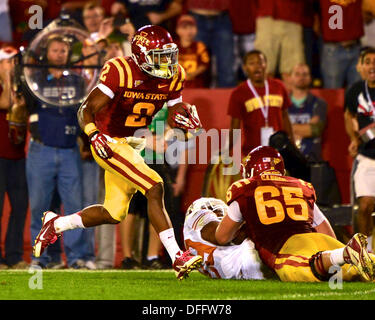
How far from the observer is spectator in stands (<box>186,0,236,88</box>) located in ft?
34.0

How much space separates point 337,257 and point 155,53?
→ 2.06 meters

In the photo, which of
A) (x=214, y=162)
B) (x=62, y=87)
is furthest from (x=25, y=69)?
(x=214, y=162)

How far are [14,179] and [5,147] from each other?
325 mm

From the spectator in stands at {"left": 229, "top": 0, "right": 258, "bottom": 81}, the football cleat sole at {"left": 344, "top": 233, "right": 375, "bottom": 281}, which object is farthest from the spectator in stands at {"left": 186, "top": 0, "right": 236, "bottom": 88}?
the football cleat sole at {"left": 344, "top": 233, "right": 375, "bottom": 281}

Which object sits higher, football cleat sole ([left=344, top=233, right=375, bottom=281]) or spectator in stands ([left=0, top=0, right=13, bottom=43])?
spectator in stands ([left=0, top=0, right=13, bottom=43])

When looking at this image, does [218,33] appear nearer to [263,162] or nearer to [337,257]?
[263,162]

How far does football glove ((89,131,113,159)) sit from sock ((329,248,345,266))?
5.64 feet

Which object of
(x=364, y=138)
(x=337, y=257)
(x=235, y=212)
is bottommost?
(x=337, y=257)

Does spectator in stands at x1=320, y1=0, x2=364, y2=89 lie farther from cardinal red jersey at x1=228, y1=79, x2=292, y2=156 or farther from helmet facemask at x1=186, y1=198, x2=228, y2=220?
helmet facemask at x1=186, y1=198, x2=228, y2=220

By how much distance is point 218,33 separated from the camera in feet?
34.1

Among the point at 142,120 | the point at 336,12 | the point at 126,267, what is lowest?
the point at 126,267

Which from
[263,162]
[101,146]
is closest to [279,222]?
[263,162]
